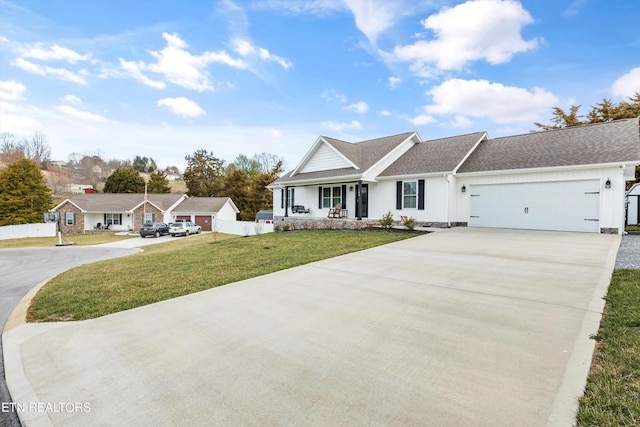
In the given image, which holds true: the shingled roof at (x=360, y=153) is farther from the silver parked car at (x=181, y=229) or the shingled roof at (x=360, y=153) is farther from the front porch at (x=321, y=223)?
the silver parked car at (x=181, y=229)

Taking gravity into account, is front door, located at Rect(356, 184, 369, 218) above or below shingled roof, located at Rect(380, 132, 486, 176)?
below

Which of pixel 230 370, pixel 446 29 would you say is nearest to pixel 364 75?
pixel 446 29

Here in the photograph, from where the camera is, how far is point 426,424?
2020 mm

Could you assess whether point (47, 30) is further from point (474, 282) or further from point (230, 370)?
point (474, 282)

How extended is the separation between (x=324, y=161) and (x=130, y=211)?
93.5 ft

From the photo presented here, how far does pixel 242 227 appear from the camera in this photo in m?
28.2

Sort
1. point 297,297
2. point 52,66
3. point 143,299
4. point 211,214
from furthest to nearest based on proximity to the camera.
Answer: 1. point 211,214
2. point 52,66
3. point 143,299
4. point 297,297

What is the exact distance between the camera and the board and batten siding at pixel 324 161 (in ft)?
56.8

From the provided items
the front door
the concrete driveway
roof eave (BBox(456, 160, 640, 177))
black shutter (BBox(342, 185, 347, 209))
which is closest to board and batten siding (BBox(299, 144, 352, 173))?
black shutter (BBox(342, 185, 347, 209))

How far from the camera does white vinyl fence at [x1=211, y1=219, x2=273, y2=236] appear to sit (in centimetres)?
2342

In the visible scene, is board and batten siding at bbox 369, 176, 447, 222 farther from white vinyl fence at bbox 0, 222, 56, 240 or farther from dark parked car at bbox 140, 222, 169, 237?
white vinyl fence at bbox 0, 222, 56, 240

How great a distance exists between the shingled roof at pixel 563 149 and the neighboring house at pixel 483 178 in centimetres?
A: 3

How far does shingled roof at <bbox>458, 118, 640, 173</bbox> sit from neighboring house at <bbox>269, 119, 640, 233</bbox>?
0.03 meters

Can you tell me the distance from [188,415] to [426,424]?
67.7 inches
